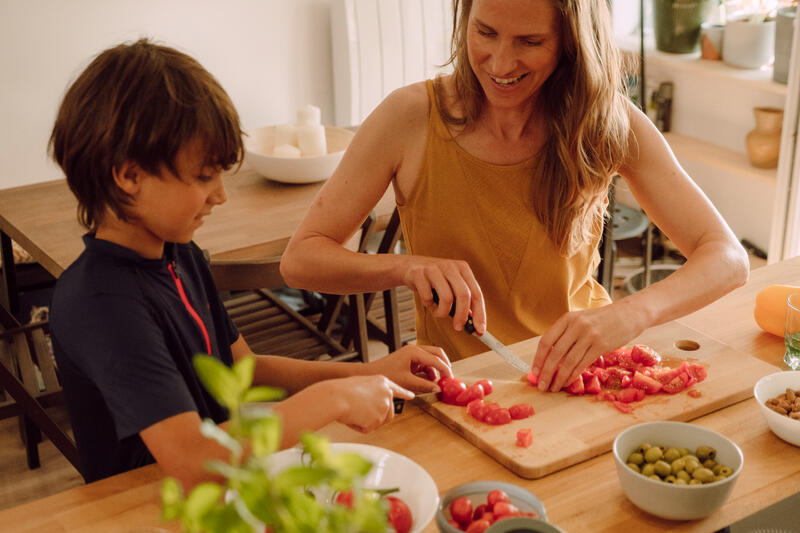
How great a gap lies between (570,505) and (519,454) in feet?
0.37

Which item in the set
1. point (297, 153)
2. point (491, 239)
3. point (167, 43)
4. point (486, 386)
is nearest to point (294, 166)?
point (297, 153)

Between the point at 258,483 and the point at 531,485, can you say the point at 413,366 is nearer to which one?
the point at 531,485

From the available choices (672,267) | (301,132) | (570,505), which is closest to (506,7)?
(570,505)

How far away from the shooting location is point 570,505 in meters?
1.07

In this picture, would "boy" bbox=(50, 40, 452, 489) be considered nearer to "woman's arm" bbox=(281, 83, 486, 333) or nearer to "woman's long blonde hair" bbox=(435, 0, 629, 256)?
"woman's arm" bbox=(281, 83, 486, 333)

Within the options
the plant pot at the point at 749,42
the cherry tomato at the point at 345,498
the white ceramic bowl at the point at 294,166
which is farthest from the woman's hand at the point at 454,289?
the plant pot at the point at 749,42

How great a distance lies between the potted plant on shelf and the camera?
53cm

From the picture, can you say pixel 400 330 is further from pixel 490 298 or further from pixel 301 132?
pixel 490 298

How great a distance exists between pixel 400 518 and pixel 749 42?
313 cm

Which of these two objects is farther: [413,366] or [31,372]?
[31,372]

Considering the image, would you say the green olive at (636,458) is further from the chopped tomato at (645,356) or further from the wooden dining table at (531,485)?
the chopped tomato at (645,356)

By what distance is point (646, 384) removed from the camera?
1.32 metres

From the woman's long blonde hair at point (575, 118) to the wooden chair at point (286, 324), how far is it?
729 millimetres

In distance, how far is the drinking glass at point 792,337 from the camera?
1.40 metres
